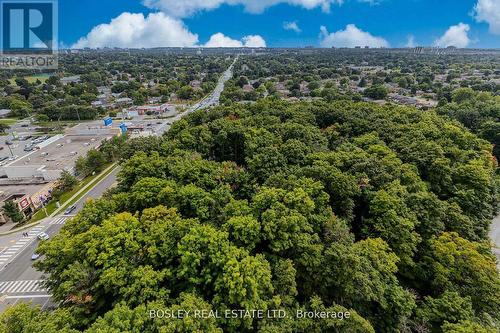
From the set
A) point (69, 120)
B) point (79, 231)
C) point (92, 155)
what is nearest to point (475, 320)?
point (79, 231)

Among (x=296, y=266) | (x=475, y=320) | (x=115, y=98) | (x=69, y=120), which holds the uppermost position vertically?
(x=115, y=98)

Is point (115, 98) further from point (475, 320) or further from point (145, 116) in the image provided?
Result: point (475, 320)

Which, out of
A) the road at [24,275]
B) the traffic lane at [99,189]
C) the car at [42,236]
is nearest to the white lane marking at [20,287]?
the road at [24,275]

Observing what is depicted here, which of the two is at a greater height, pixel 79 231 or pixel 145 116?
pixel 145 116

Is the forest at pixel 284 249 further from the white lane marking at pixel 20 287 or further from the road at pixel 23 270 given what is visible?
the white lane marking at pixel 20 287

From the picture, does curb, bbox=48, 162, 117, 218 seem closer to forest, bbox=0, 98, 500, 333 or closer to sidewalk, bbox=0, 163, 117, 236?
sidewalk, bbox=0, 163, 117, 236

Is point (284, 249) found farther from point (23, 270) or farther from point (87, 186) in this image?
point (87, 186)
